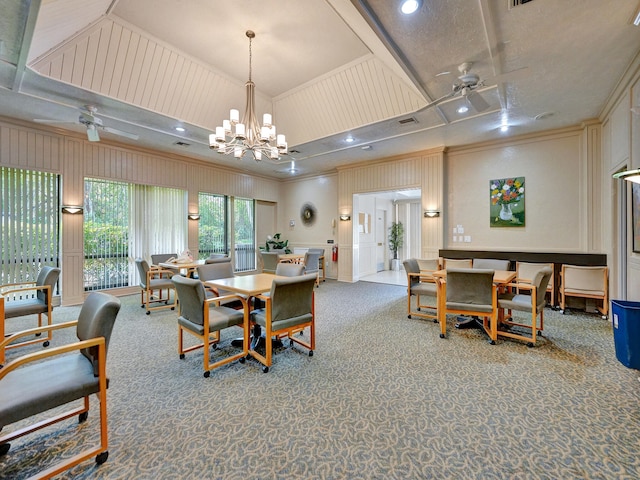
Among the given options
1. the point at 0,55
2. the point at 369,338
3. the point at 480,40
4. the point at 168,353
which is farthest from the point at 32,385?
the point at 480,40

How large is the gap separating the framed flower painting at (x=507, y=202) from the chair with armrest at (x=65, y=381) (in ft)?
21.3

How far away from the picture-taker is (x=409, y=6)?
2348 mm

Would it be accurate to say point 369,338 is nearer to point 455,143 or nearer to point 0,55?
A: point 455,143

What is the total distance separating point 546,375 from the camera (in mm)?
2623

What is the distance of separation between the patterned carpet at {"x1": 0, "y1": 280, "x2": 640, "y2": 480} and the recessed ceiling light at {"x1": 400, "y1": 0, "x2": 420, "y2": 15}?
10.8ft

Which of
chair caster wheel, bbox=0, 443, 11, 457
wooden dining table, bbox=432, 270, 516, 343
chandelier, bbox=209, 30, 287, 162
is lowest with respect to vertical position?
chair caster wheel, bbox=0, 443, 11, 457

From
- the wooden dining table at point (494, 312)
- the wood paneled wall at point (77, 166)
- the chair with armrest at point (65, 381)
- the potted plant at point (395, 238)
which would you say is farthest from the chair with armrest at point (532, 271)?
the wood paneled wall at point (77, 166)

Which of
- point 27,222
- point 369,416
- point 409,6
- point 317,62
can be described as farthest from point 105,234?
point 409,6

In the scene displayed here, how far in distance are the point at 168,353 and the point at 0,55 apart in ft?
12.1

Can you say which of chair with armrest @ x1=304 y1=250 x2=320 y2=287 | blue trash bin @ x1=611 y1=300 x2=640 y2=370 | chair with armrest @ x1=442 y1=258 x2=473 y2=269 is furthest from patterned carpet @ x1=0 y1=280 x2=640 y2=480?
chair with armrest @ x1=304 y1=250 x2=320 y2=287

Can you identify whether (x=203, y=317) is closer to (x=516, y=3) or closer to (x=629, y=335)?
(x=629, y=335)

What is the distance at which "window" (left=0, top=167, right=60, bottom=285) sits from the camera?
468 cm

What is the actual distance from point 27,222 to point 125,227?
1.51 meters

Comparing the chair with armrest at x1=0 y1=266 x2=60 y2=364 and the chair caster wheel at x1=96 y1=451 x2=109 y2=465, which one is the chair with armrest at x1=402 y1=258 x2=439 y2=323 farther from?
the chair with armrest at x1=0 y1=266 x2=60 y2=364
